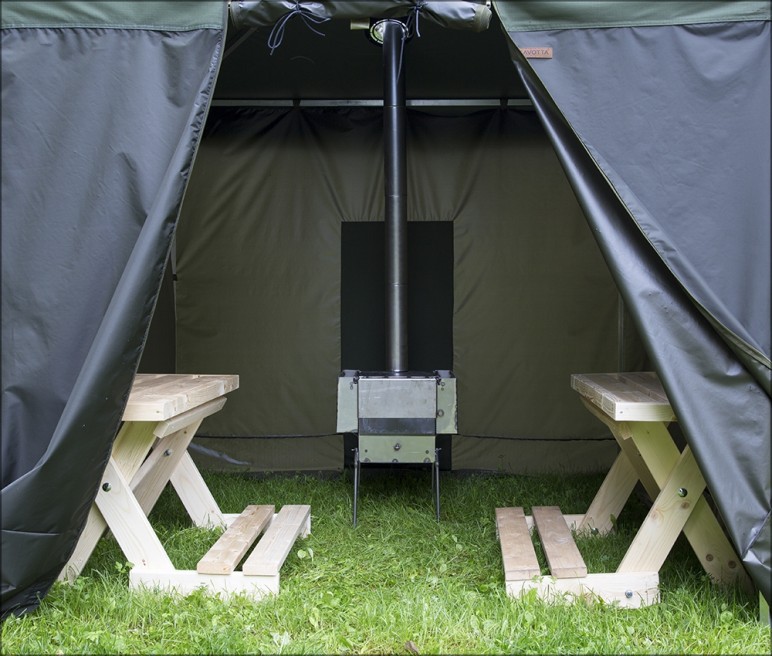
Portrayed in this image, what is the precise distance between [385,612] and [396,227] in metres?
2.13

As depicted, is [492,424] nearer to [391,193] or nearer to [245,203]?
[391,193]

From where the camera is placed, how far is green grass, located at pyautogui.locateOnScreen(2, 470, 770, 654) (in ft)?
6.97

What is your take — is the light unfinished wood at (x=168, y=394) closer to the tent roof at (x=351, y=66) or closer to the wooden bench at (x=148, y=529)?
the wooden bench at (x=148, y=529)

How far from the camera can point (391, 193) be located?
3.87 meters

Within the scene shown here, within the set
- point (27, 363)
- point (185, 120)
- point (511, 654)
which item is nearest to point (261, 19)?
point (185, 120)

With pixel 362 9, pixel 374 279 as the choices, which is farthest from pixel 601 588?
pixel 374 279

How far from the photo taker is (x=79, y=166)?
2359 millimetres

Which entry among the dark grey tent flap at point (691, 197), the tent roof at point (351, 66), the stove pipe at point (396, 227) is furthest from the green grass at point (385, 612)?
the tent roof at point (351, 66)

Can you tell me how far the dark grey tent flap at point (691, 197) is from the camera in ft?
7.23

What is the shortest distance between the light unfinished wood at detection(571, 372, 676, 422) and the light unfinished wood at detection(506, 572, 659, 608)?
0.56m

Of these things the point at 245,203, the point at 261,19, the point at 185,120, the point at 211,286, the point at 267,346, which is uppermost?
the point at 261,19

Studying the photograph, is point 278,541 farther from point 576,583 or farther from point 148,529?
point 576,583

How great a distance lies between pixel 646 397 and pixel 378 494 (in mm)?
1923

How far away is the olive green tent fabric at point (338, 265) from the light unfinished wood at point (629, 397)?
4.79ft
